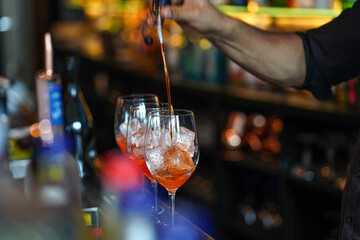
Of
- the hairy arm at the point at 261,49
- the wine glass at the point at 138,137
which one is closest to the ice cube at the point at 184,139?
the wine glass at the point at 138,137

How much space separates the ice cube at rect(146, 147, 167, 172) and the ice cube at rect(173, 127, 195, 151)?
3 cm

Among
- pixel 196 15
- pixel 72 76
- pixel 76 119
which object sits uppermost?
pixel 196 15

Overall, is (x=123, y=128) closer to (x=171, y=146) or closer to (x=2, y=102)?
(x=171, y=146)

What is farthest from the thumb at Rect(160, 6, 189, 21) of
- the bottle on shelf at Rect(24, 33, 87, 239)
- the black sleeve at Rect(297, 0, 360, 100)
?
the bottle on shelf at Rect(24, 33, 87, 239)

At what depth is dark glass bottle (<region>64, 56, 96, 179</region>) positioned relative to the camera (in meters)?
1.64

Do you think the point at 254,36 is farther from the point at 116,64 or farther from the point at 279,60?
the point at 116,64

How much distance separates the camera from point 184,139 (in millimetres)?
1009

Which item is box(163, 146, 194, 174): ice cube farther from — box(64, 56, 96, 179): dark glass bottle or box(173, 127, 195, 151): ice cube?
box(64, 56, 96, 179): dark glass bottle

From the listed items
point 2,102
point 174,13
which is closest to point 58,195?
point 174,13

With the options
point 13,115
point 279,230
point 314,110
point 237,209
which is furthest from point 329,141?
point 13,115

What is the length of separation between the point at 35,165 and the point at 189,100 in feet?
11.0

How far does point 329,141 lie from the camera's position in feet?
8.28

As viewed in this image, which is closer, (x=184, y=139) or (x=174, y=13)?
(x=184, y=139)

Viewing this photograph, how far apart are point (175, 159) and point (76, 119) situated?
758 mm
